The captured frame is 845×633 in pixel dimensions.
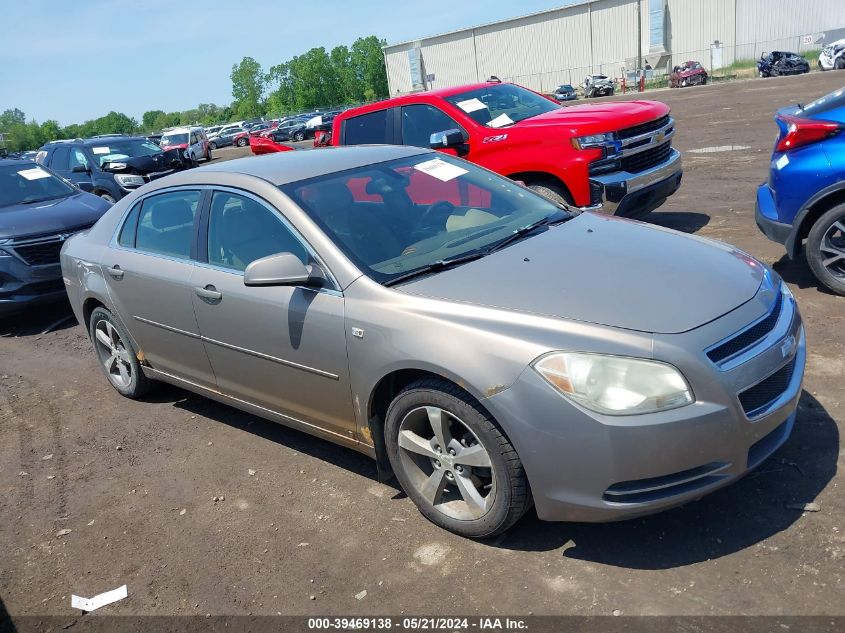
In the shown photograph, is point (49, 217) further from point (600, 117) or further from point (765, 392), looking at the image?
point (765, 392)

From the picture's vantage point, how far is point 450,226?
157 inches

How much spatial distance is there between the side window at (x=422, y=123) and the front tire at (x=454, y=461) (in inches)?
200

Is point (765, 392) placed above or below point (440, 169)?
below

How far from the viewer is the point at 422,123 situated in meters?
7.97

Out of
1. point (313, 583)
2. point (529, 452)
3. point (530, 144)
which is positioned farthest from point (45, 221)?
point (529, 452)

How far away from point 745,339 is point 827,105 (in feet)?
A: 11.2

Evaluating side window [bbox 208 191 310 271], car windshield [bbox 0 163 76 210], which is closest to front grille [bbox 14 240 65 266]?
car windshield [bbox 0 163 76 210]

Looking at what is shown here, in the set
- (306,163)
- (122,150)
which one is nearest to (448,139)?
(306,163)

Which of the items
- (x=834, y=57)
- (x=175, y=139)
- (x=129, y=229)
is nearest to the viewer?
(x=129, y=229)

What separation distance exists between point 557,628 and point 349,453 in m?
1.88

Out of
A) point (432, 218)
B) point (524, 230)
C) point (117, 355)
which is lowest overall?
point (117, 355)

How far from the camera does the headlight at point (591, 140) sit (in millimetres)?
6938

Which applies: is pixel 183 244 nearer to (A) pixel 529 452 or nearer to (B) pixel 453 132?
(A) pixel 529 452

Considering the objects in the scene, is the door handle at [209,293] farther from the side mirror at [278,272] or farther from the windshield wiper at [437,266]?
the windshield wiper at [437,266]
